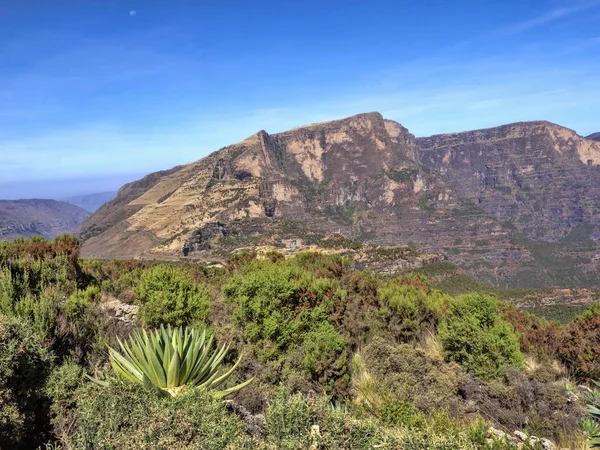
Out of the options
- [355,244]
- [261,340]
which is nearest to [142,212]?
[355,244]

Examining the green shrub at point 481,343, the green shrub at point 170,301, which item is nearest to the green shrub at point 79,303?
the green shrub at point 170,301

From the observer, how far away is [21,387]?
5.54 metres

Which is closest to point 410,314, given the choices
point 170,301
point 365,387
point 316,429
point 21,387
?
point 365,387

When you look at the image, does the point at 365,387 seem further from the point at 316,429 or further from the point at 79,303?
the point at 79,303

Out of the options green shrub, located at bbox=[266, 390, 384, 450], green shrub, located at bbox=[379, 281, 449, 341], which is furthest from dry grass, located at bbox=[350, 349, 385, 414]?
green shrub, located at bbox=[379, 281, 449, 341]

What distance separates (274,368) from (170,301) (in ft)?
14.4

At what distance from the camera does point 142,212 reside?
16175 cm

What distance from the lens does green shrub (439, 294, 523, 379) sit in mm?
10391

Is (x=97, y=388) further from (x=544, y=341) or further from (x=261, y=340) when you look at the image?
(x=544, y=341)

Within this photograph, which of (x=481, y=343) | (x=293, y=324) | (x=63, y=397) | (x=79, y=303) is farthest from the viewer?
(x=293, y=324)

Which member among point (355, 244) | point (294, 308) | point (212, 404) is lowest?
point (355, 244)

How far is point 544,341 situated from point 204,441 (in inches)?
587

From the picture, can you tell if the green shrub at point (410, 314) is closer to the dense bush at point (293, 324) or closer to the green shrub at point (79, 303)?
the dense bush at point (293, 324)

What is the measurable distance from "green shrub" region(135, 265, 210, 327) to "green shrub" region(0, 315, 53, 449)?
5227 millimetres
